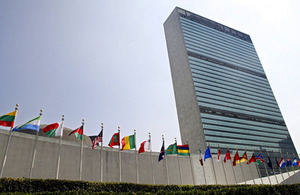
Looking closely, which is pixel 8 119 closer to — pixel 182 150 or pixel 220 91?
pixel 182 150

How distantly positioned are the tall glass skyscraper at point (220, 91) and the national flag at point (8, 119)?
69.2 meters

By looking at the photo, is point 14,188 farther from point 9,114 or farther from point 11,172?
point 11,172

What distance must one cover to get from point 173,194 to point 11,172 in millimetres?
18119

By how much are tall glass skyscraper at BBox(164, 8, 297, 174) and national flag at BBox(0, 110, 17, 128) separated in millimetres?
69205

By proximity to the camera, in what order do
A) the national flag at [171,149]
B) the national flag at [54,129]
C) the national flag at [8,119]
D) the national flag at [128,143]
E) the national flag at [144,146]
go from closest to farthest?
the national flag at [8,119] < the national flag at [54,129] < the national flag at [128,143] < the national flag at [144,146] < the national flag at [171,149]

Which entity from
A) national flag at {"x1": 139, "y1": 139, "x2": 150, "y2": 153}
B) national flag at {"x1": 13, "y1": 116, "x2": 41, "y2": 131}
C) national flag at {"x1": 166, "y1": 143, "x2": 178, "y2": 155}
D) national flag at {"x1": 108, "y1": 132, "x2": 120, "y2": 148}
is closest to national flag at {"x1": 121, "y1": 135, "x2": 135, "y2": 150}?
national flag at {"x1": 108, "y1": 132, "x2": 120, "y2": 148}

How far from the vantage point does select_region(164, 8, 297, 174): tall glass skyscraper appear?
86625mm

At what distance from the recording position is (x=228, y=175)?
44625mm

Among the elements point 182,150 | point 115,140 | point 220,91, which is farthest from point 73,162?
point 220,91

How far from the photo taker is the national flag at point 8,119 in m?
17.5

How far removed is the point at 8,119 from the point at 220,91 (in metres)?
90.2

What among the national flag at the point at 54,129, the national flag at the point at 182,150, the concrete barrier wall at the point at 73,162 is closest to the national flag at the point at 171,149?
the national flag at the point at 182,150

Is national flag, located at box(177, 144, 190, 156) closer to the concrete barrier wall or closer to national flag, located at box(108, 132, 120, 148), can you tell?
the concrete barrier wall

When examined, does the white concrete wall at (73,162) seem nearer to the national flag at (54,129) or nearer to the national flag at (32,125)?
the national flag at (32,125)
